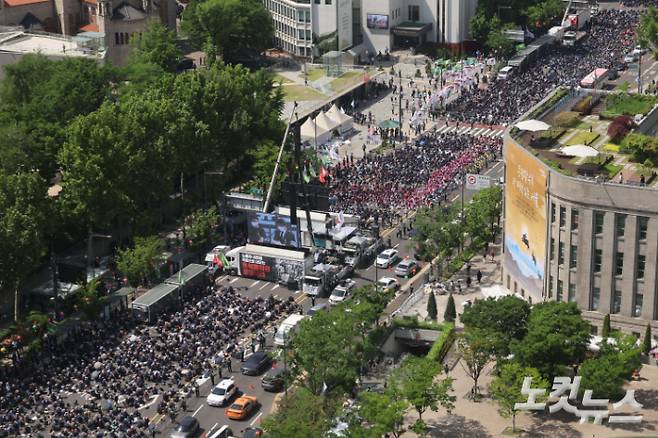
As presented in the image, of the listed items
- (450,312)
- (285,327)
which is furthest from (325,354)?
(450,312)

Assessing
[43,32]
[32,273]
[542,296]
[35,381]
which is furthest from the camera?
[43,32]

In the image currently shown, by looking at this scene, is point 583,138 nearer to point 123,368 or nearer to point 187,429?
point 123,368

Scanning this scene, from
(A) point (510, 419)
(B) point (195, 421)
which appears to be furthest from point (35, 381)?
(A) point (510, 419)

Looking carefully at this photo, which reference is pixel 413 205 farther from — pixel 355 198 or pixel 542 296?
pixel 542 296

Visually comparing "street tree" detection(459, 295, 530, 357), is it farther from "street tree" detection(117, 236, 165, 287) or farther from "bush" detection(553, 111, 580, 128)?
"street tree" detection(117, 236, 165, 287)

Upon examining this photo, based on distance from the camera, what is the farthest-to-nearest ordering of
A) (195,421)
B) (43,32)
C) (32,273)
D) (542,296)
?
(43,32) < (32,273) < (542,296) < (195,421)

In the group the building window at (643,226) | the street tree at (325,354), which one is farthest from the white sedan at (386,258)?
the building window at (643,226)

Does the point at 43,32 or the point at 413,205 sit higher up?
the point at 43,32

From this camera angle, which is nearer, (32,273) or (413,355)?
(413,355)
